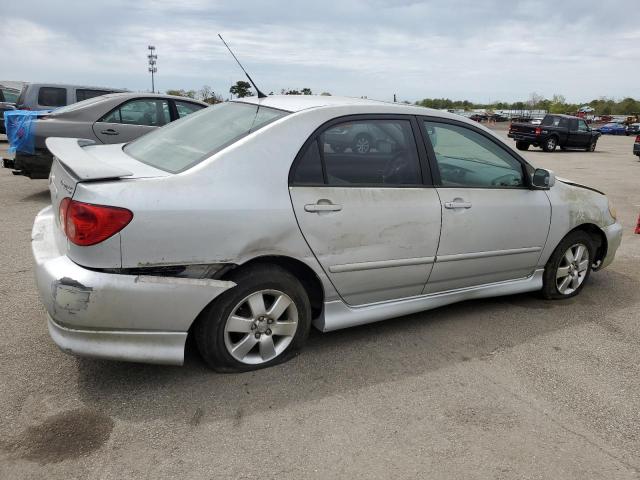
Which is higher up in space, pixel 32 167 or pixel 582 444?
pixel 32 167

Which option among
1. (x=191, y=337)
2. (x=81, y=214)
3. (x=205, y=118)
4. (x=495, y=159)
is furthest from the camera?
(x=495, y=159)

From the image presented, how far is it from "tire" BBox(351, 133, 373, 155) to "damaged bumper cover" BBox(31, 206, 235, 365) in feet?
3.86

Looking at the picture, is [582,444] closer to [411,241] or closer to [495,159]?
[411,241]

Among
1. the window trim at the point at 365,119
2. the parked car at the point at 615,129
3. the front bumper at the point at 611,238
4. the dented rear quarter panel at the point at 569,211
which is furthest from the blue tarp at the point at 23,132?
the parked car at the point at 615,129

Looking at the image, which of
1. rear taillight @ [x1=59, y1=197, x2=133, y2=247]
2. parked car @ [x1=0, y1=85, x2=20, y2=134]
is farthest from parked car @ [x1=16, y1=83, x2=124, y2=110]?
rear taillight @ [x1=59, y1=197, x2=133, y2=247]

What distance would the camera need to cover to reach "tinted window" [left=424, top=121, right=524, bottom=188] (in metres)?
3.61

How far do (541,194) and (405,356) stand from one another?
1740mm

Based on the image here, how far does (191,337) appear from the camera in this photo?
129 inches

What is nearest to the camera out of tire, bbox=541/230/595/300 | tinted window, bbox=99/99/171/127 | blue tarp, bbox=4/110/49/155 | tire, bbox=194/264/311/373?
tire, bbox=194/264/311/373

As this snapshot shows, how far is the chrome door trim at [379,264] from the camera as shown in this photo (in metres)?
3.15

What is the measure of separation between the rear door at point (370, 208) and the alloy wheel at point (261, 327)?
341mm

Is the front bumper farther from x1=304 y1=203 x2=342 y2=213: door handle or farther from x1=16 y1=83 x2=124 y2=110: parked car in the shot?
x1=16 y1=83 x2=124 y2=110: parked car

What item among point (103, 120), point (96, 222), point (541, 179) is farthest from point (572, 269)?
point (103, 120)

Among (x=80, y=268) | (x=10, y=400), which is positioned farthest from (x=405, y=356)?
(x=10, y=400)
